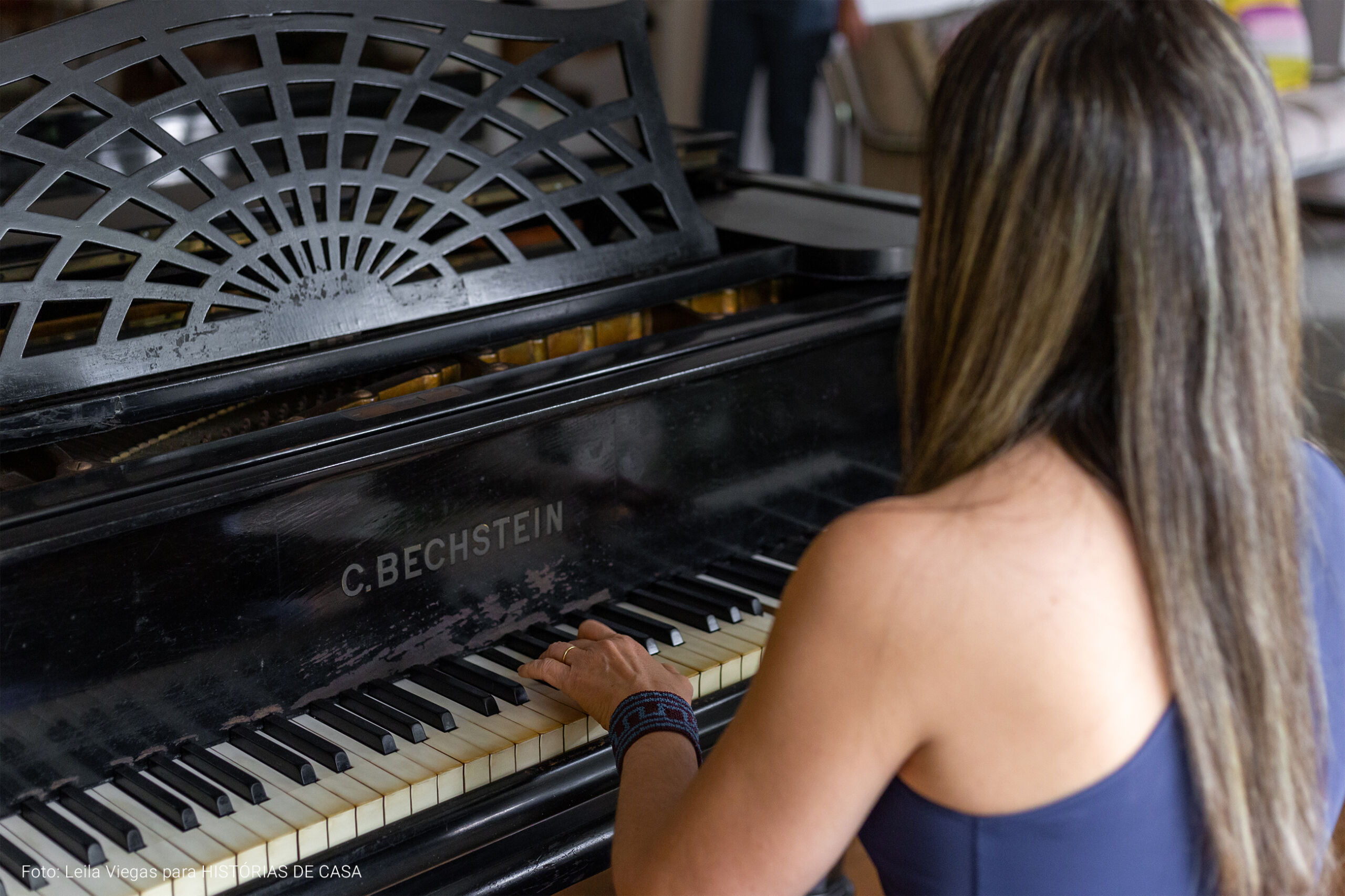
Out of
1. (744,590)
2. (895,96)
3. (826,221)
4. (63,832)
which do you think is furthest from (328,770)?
(895,96)

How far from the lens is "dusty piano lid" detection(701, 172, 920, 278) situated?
6.63ft

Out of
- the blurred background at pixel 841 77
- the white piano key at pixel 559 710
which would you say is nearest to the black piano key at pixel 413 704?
the white piano key at pixel 559 710

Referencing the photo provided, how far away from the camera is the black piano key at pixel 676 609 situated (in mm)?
1681

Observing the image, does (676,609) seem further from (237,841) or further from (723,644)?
(237,841)

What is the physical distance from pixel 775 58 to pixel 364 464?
4.92m

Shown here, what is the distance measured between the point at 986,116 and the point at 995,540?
31 cm

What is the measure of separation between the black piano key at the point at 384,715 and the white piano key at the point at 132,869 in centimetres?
30

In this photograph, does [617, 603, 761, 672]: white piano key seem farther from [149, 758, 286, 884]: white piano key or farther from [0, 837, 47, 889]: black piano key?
[0, 837, 47, 889]: black piano key

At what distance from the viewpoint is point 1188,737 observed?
3.14 ft

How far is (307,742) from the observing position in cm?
137

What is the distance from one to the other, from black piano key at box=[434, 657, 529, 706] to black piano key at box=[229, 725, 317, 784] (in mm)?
232

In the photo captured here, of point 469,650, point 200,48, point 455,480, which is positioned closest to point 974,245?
point 455,480

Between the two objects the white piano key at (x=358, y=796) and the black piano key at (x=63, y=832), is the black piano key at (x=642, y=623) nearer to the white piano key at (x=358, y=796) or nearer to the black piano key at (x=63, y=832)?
the white piano key at (x=358, y=796)

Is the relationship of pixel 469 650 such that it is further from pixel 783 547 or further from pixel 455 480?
pixel 783 547
